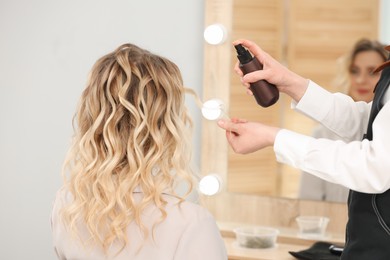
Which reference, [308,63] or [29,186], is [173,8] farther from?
[29,186]

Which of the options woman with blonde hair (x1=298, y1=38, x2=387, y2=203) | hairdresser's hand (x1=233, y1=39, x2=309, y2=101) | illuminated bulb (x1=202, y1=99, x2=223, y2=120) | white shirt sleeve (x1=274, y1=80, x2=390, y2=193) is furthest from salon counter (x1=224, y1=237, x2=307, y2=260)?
white shirt sleeve (x1=274, y1=80, x2=390, y2=193)

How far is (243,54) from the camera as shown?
143cm

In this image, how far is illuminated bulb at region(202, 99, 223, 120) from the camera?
2.25 m

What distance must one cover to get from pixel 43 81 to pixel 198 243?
1287mm

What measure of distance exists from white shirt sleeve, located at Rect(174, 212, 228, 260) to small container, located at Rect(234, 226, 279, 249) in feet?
2.12

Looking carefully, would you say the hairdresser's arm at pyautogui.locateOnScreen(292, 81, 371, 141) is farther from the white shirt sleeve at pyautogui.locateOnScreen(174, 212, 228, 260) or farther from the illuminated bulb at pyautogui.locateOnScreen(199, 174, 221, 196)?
the illuminated bulb at pyautogui.locateOnScreen(199, 174, 221, 196)

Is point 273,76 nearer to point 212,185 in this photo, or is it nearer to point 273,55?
point 273,55

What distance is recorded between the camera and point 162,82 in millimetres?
1400

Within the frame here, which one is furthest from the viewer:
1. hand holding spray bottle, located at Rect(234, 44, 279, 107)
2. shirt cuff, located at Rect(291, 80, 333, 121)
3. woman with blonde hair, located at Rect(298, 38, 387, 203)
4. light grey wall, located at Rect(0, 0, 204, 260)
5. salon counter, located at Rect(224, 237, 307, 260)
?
light grey wall, located at Rect(0, 0, 204, 260)

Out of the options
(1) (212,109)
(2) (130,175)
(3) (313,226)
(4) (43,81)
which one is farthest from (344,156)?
(4) (43,81)

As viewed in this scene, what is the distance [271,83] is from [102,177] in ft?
1.42

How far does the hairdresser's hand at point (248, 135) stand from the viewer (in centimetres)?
134

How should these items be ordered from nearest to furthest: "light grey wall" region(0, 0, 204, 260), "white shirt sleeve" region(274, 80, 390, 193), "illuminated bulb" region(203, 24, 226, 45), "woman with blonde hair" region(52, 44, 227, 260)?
"white shirt sleeve" region(274, 80, 390, 193) < "woman with blonde hair" region(52, 44, 227, 260) < "illuminated bulb" region(203, 24, 226, 45) < "light grey wall" region(0, 0, 204, 260)

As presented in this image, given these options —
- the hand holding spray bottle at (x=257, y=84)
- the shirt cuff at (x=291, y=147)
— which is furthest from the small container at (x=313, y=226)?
the shirt cuff at (x=291, y=147)
